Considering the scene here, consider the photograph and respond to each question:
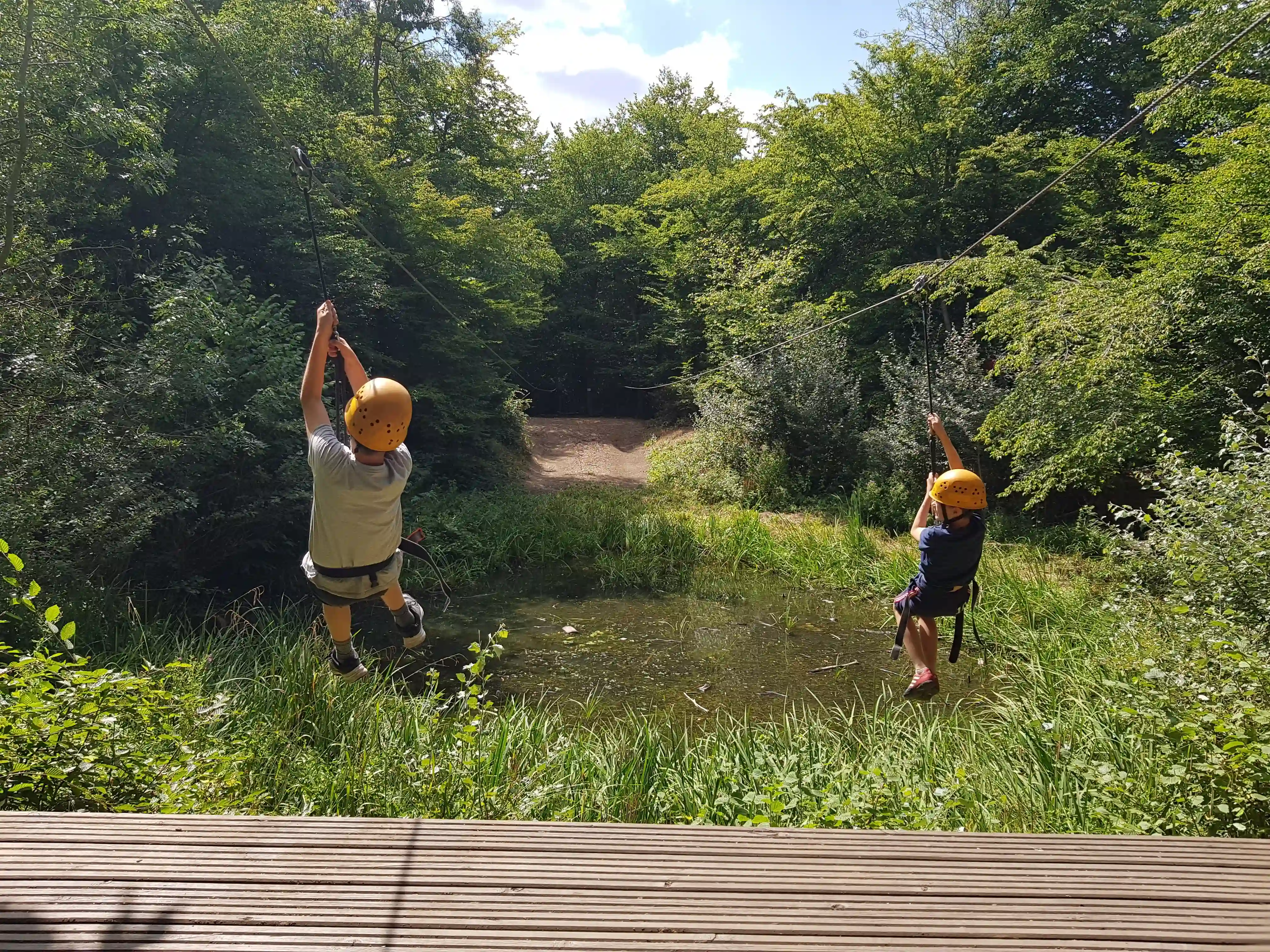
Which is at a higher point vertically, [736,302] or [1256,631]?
[736,302]

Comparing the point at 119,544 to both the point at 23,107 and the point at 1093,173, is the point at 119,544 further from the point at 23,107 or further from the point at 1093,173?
the point at 1093,173

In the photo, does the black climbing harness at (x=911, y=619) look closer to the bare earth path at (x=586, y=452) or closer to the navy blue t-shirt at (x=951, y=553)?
the navy blue t-shirt at (x=951, y=553)

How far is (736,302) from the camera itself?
19188 millimetres

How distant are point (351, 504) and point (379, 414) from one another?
0.46 metres

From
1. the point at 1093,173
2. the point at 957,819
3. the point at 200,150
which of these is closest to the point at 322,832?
the point at 957,819

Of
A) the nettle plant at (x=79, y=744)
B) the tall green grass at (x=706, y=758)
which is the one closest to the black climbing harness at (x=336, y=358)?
the nettle plant at (x=79, y=744)

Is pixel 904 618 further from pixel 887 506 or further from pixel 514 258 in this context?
pixel 514 258

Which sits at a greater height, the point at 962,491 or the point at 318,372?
the point at 318,372

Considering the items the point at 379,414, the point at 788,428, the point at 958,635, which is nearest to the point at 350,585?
the point at 379,414

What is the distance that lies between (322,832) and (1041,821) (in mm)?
3397

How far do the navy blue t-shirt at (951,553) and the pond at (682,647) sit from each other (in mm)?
2526

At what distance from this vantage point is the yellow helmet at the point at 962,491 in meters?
4.33

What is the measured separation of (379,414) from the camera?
3176mm

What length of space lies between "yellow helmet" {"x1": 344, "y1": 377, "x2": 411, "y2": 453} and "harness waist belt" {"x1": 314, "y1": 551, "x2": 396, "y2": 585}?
0.64m
